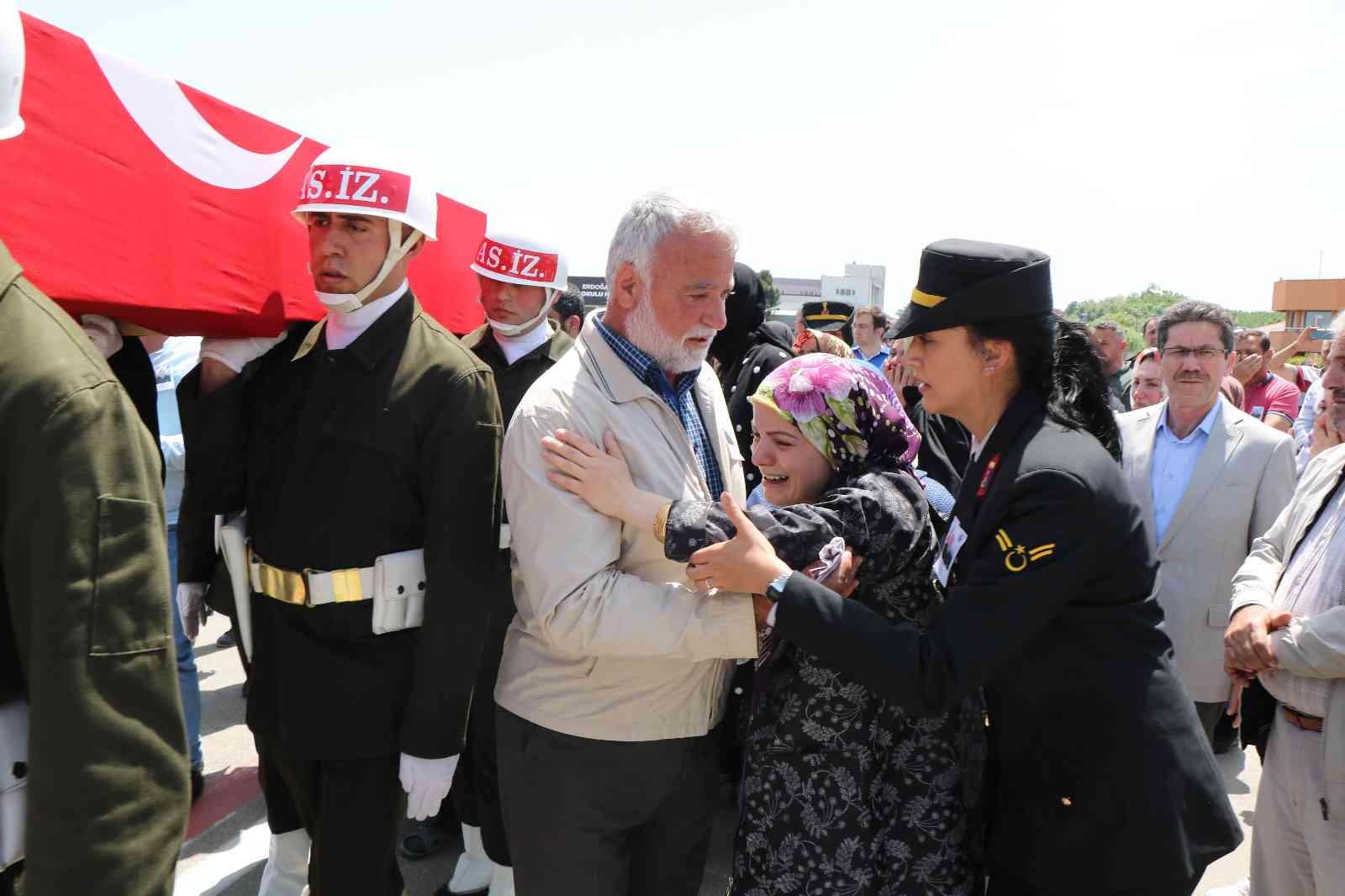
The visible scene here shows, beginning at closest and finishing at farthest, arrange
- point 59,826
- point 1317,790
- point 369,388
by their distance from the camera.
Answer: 1. point 59,826
2. point 369,388
3. point 1317,790

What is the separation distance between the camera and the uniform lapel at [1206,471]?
3.53 metres

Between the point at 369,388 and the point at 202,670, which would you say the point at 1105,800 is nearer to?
the point at 369,388

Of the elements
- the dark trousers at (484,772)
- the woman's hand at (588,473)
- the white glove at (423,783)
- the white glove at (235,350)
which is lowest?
the dark trousers at (484,772)

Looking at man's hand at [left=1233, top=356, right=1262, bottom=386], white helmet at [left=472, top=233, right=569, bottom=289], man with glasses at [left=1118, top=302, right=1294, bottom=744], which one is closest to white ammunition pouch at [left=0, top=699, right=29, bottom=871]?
white helmet at [left=472, top=233, right=569, bottom=289]

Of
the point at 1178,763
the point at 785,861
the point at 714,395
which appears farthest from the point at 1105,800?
the point at 714,395

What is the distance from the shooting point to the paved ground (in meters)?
3.19

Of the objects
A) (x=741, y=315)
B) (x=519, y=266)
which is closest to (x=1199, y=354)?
(x=741, y=315)

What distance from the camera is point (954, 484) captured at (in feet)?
11.4

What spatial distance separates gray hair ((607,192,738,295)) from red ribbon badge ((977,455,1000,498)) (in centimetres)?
76

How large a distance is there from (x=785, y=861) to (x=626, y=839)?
408 millimetres

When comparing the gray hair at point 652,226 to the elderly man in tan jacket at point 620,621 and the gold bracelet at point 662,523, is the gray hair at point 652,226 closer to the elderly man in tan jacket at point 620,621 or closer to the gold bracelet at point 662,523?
the elderly man in tan jacket at point 620,621

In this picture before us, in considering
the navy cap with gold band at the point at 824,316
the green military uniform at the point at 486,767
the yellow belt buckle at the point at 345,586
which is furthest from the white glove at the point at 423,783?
the navy cap with gold band at the point at 824,316

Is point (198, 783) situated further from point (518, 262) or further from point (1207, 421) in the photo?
point (1207, 421)

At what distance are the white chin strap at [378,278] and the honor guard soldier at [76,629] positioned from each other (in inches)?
42.4
